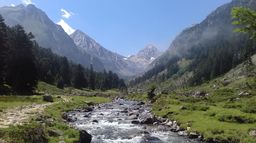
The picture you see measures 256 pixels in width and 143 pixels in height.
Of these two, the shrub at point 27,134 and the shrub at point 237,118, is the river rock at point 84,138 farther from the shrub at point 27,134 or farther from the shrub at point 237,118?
the shrub at point 237,118

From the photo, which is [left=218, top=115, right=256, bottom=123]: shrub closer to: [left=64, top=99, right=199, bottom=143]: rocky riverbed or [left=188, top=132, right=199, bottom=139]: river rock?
[left=64, top=99, right=199, bottom=143]: rocky riverbed

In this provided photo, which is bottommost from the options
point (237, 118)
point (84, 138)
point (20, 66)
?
point (84, 138)

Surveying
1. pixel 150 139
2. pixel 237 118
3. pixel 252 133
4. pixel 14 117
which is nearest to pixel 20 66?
pixel 14 117

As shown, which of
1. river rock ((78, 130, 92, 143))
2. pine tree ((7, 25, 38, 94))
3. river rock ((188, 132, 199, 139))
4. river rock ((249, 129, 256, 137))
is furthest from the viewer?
pine tree ((7, 25, 38, 94))

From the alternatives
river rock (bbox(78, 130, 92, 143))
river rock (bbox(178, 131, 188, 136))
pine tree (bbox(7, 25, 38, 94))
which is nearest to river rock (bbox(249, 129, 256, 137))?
river rock (bbox(178, 131, 188, 136))

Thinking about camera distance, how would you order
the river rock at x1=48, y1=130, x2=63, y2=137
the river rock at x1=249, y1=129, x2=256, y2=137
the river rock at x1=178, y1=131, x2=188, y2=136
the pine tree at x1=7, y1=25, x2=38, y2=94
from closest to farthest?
the river rock at x1=48, y1=130, x2=63, y2=137 < the river rock at x1=249, y1=129, x2=256, y2=137 < the river rock at x1=178, y1=131, x2=188, y2=136 < the pine tree at x1=7, y1=25, x2=38, y2=94

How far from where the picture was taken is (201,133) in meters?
41.5

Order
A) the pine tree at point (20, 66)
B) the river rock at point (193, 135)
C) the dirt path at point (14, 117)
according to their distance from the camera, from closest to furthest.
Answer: the dirt path at point (14, 117), the river rock at point (193, 135), the pine tree at point (20, 66)

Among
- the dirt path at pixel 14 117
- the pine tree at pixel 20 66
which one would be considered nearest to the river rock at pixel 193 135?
the dirt path at pixel 14 117

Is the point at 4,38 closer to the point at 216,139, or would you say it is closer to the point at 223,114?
the point at 223,114

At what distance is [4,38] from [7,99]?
946 inches

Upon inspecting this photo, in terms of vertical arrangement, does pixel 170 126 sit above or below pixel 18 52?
below

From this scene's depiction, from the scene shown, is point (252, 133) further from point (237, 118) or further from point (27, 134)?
point (27, 134)

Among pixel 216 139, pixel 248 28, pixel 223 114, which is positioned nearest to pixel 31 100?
pixel 223 114
